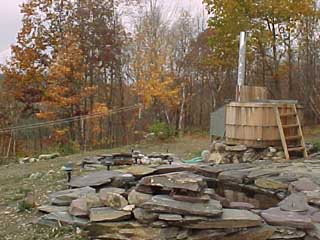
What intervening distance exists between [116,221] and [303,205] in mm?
1587

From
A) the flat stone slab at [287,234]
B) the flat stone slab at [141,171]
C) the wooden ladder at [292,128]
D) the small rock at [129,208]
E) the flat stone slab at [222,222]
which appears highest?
the wooden ladder at [292,128]

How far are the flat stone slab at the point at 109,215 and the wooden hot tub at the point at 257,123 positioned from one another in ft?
12.1

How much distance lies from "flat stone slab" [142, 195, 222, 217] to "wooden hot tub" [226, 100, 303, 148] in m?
3.44

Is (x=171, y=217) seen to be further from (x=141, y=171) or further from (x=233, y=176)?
(x=233, y=176)

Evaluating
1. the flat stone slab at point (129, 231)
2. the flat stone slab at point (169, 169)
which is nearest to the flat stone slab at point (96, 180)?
the flat stone slab at point (169, 169)

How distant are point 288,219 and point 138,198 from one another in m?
1.15

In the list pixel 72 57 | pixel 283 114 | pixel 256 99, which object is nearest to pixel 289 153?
pixel 283 114

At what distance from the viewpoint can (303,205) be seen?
3.74m

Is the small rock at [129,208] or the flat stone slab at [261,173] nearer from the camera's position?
the small rock at [129,208]

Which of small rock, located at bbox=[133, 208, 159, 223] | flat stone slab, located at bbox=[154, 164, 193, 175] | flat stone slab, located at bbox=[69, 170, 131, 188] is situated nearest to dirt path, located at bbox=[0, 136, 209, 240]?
flat stone slab, located at bbox=[69, 170, 131, 188]

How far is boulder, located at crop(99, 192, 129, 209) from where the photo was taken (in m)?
3.47

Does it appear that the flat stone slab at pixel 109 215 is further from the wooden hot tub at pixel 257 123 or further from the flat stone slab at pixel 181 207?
the wooden hot tub at pixel 257 123

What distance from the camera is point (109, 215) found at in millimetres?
3338

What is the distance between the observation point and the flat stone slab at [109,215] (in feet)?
10.9
